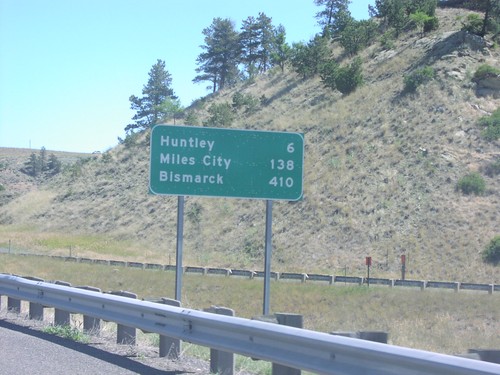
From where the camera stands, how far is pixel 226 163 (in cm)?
1511

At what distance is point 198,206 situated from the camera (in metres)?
58.8

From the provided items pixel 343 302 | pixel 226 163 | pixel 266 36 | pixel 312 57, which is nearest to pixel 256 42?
pixel 266 36

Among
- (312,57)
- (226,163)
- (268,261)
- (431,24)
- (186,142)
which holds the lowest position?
(268,261)

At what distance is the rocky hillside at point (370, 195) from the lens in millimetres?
47156

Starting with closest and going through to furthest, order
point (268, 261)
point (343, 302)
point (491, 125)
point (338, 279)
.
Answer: point (268, 261) < point (343, 302) < point (338, 279) < point (491, 125)

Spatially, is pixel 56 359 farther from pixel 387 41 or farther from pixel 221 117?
pixel 387 41

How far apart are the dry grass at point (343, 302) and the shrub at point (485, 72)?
27.5 m

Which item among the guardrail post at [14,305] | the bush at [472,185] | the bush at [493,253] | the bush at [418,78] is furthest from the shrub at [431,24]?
the guardrail post at [14,305]

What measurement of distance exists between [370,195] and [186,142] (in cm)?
3842

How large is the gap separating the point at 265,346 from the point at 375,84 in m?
57.8

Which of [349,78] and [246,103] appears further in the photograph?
[246,103]

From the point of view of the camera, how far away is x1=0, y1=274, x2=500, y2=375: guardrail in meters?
6.27

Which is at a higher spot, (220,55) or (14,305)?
(220,55)

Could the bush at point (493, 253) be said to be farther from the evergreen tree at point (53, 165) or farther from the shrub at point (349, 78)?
the evergreen tree at point (53, 165)
